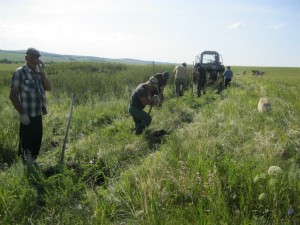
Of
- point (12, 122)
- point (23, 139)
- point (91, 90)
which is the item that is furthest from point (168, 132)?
point (91, 90)

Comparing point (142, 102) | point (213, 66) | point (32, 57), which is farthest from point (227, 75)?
point (32, 57)

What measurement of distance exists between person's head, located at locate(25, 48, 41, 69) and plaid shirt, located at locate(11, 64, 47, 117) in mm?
69

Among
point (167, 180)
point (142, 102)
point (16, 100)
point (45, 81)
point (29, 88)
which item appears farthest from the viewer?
point (142, 102)

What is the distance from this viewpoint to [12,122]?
606cm

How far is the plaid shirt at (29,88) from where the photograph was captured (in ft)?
13.5

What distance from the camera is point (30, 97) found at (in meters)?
4.25

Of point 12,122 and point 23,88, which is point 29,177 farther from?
point 12,122

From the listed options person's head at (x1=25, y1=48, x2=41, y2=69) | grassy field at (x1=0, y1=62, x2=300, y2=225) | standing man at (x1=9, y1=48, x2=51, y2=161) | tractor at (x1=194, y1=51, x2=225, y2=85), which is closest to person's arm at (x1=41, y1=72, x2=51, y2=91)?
standing man at (x1=9, y1=48, x2=51, y2=161)

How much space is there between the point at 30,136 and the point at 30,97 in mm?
595

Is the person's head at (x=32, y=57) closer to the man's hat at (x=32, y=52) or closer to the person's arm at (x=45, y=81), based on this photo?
the man's hat at (x=32, y=52)

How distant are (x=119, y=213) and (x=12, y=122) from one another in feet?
13.4

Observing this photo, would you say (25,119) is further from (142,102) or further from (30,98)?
(142,102)

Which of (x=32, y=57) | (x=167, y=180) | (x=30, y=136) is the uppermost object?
(x=32, y=57)

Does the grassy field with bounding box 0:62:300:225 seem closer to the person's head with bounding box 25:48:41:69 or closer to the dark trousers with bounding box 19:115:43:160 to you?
the dark trousers with bounding box 19:115:43:160
